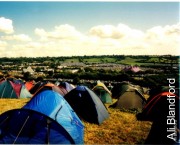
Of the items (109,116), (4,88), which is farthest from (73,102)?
(4,88)

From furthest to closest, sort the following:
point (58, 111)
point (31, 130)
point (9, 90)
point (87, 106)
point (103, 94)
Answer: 1. point (9, 90)
2. point (103, 94)
3. point (87, 106)
4. point (58, 111)
5. point (31, 130)

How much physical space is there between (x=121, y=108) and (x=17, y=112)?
9836 mm

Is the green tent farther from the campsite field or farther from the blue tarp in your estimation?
the blue tarp

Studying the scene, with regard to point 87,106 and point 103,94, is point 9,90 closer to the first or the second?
point 103,94

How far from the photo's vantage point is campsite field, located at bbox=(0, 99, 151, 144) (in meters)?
10.9

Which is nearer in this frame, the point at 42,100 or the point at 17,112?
the point at 17,112

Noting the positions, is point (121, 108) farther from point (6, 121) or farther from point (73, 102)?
point (6, 121)

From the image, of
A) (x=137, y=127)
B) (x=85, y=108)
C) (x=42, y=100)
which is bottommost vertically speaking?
(x=137, y=127)

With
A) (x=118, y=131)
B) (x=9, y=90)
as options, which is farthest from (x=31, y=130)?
(x=9, y=90)

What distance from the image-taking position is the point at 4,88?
73.5ft

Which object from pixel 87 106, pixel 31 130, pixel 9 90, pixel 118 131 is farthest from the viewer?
pixel 9 90

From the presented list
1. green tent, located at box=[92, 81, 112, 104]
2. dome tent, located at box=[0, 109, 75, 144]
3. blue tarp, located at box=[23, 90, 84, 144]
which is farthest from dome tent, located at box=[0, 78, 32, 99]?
dome tent, located at box=[0, 109, 75, 144]

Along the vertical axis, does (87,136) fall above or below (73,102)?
below

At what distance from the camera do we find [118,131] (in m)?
12.2
